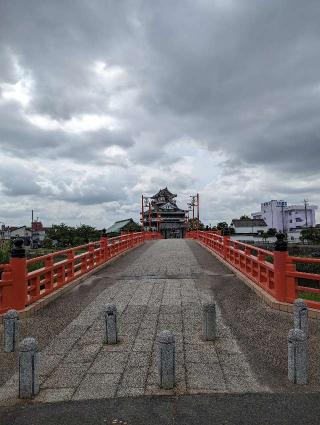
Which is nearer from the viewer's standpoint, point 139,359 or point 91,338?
point 139,359

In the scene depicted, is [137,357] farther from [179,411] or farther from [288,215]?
[288,215]

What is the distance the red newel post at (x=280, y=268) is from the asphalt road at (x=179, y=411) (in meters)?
4.26

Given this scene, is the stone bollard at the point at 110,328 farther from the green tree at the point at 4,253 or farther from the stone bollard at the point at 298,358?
the green tree at the point at 4,253

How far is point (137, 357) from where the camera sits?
6.16 metres

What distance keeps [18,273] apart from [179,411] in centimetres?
537

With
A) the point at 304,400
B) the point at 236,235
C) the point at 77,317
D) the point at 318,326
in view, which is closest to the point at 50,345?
the point at 77,317

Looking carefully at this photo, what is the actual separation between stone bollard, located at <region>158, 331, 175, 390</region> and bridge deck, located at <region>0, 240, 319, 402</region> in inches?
5.0

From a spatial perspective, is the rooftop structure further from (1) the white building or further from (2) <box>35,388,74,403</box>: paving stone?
(2) <box>35,388,74,403</box>: paving stone


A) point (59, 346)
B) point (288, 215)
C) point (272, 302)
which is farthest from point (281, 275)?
point (288, 215)

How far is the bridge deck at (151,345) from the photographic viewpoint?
5.18 meters

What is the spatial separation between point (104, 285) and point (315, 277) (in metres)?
6.55

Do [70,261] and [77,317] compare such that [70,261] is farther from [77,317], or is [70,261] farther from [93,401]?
[93,401]

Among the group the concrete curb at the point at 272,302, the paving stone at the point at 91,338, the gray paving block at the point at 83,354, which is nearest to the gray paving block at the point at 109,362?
the gray paving block at the point at 83,354

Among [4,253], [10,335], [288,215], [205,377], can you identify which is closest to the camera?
[205,377]
